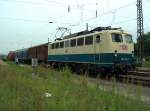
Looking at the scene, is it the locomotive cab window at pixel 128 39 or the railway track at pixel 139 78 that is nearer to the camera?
the railway track at pixel 139 78

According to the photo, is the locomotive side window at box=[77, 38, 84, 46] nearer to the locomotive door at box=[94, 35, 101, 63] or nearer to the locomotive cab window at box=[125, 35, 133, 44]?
the locomotive door at box=[94, 35, 101, 63]

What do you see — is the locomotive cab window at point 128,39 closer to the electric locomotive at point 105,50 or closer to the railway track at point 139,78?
the electric locomotive at point 105,50

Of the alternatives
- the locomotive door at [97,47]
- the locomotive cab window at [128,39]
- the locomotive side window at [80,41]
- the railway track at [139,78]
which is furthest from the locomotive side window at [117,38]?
the locomotive side window at [80,41]

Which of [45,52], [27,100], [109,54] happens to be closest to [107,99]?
[27,100]

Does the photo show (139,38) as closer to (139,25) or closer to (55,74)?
(139,25)

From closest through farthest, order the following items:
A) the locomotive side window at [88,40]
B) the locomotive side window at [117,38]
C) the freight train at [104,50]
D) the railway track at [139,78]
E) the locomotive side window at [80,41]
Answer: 1. the railway track at [139,78]
2. the freight train at [104,50]
3. the locomotive side window at [117,38]
4. the locomotive side window at [88,40]
5. the locomotive side window at [80,41]

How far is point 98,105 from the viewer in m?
7.12

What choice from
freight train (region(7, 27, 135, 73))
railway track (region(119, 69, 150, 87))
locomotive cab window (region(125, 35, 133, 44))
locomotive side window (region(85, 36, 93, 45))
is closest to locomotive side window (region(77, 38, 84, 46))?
freight train (region(7, 27, 135, 73))

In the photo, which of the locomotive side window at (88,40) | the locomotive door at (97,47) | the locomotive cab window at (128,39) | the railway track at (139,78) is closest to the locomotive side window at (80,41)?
the locomotive side window at (88,40)

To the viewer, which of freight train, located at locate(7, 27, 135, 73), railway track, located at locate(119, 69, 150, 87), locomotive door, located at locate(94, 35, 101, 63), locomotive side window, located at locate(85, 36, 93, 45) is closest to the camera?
railway track, located at locate(119, 69, 150, 87)

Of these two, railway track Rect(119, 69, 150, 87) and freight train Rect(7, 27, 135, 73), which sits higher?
freight train Rect(7, 27, 135, 73)

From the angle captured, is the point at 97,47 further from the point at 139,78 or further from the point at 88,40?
the point at 139,78

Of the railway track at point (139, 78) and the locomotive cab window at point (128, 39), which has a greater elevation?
the locomotive cab window at point (128, 39)

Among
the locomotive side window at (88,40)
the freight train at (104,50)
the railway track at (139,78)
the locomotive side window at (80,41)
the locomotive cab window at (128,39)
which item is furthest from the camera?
the locomotive side window at (80,41)
